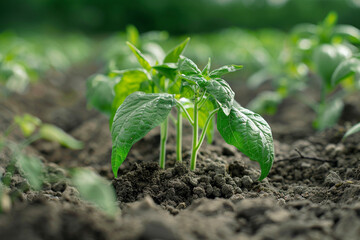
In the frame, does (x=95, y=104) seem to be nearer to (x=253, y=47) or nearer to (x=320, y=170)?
(x=320, y=170)

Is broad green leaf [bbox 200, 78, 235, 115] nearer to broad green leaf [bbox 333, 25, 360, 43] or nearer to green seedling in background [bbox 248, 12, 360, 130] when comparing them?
green seedling in background [bbox 248, 12, 360, 130]

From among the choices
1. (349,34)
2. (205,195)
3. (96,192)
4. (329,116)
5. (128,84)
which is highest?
(349,34)

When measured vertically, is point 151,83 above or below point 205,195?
above

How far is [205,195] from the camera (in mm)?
1668

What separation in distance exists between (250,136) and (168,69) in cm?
51

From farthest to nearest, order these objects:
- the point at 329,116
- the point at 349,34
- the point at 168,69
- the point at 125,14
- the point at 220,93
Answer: the point at 125,14, the point at 329,116, the point at 349,34, the point at 168,69, the point at 220,93

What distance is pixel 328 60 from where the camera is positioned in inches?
95.7

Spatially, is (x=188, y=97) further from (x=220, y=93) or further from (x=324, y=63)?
(x=324, y=63)

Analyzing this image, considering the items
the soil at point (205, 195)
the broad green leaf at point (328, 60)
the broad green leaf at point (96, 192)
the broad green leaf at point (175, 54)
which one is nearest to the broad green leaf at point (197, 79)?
the broad green leaf at point (175, 54)

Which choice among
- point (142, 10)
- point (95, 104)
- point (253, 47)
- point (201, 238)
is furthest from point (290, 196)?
point (142, 10)

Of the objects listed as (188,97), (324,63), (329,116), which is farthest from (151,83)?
(329,116)

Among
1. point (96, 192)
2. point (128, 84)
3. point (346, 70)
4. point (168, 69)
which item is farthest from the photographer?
point (346, 70)

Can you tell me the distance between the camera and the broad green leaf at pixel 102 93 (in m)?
2.25

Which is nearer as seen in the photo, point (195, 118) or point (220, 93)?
point (220, 93)
